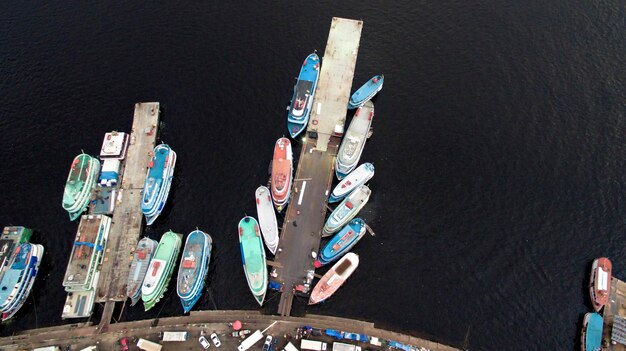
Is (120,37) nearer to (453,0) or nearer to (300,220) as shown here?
(300,220)

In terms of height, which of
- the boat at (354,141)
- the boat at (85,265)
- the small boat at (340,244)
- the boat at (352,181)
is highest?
the boat at (354,141)

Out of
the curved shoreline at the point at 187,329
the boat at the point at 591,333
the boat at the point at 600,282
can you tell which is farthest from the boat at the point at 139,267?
the boat at the point at 600,282

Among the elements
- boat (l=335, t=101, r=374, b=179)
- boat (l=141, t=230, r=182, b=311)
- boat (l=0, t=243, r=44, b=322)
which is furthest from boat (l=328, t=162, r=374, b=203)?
boat (l=0, t=243, r=44, b=322)

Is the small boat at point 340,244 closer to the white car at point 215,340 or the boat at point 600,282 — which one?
the white car at point 215,340

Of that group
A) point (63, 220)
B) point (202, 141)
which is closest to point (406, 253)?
point (202, 141)

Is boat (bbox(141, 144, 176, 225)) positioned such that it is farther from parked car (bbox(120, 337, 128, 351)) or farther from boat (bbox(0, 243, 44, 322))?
parked car (bbox(120, 337, 128, 351))
